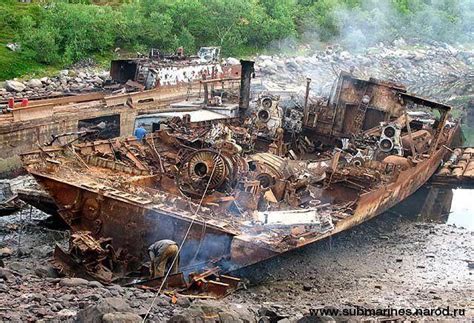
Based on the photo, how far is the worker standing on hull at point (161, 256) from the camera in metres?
9.99

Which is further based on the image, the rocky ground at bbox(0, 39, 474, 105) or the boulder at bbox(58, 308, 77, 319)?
the rocky ground at bbox(0, 39, 474, 105)

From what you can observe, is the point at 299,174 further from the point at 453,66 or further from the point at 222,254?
the point at 453,66

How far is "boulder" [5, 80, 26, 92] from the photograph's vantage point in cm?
2369

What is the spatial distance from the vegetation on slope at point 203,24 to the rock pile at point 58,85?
A: 1.58 m

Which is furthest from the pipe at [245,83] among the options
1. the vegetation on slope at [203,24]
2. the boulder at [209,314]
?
the vegetation on slope at [203,24]

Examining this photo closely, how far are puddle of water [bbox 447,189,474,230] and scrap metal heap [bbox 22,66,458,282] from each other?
1205 mm

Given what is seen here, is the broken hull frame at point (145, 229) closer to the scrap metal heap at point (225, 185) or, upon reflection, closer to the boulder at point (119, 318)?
the scrap metal heap at point (225, 185)

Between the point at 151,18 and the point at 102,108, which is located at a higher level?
the point at 151,18

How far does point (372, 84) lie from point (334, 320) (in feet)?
40.7

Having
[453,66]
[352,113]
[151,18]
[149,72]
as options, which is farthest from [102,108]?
[453,66]

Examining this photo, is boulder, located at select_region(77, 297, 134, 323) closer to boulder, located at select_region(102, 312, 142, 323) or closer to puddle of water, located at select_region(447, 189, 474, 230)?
boulder, located at select_region(102, 312, 142, 323)

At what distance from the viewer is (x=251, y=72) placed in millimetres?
18781

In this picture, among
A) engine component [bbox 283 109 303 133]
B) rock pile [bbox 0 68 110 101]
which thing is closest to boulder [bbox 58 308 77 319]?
engine component [bbox 283 109 303 133]

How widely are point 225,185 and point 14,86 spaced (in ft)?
47.8
